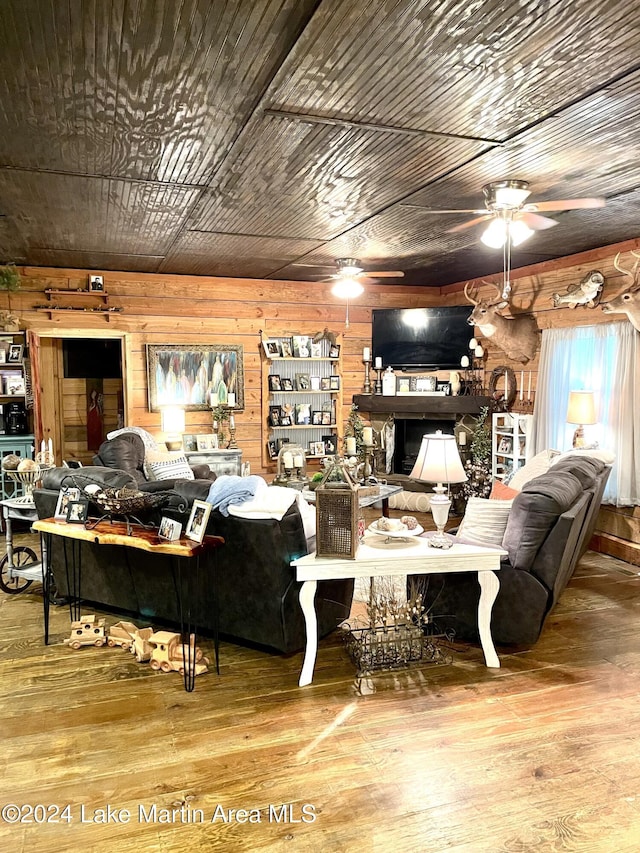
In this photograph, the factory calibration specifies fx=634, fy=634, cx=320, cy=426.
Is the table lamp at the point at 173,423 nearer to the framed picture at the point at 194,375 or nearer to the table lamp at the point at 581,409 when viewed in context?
the framed picture at the point at 194,375

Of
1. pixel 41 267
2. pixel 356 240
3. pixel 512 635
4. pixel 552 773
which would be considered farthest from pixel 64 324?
pixel 552 773

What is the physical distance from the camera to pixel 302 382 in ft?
26.4

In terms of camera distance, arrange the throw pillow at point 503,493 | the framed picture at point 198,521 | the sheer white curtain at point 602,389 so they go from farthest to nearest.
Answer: the sheer white curtain at point 602,389, the throw pillow at point 503,493, the framed picture at point 198,521

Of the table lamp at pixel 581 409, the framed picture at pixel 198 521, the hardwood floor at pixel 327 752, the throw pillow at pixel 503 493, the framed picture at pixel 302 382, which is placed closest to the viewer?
the hardwood floor at pixel 327 752

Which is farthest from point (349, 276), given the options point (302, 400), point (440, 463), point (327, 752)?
point (327, 752)

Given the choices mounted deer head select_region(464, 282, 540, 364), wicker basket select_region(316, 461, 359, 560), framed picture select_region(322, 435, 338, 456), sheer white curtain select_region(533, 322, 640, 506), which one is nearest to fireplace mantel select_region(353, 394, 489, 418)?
framed picture select_region(322, 435, 338, 456)

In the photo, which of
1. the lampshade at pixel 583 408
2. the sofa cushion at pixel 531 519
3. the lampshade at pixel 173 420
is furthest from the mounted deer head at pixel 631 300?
the lampshade at pixel 173 420

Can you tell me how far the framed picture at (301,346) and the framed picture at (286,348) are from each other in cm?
5

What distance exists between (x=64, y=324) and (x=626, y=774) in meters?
6.52

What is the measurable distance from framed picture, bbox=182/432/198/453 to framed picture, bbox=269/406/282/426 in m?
0.98

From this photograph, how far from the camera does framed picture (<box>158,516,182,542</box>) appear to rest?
3.36 meters

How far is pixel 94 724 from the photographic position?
2.98 metres

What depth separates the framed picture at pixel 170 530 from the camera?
3363mm

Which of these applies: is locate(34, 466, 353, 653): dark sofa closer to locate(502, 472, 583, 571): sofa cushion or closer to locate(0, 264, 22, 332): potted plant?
locate(502, 472, 583, 571): sofa cushion
